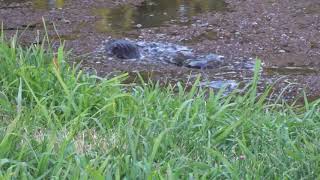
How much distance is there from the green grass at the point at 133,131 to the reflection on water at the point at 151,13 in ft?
7.73

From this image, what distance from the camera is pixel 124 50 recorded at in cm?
568

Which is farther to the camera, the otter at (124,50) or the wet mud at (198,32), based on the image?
the otter at (124,50)

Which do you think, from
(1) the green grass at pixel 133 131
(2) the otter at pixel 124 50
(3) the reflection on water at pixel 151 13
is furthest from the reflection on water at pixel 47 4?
(1) the green grass at pixel 133 131

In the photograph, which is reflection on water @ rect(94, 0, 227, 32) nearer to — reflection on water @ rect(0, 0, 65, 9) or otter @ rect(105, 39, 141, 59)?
reflection on water @ rect(0, 0, 65, 9)

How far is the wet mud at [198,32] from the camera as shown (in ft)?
17.5

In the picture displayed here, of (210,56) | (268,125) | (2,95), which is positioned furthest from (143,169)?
(210,56)

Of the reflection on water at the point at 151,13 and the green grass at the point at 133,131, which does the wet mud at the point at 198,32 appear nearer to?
the reflection on water at the point at 151,13

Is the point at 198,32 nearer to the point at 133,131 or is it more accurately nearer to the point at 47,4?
the point at 47,4

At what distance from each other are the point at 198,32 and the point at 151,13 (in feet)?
2.79

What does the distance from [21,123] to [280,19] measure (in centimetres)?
372

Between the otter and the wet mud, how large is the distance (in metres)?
0.07

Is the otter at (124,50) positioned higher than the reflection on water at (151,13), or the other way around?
the otter at (124,50)

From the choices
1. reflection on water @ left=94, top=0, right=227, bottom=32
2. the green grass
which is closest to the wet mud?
reflection on water @ left=94, top=0, right=227, bottom=32

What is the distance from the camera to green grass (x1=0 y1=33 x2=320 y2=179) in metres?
3.02
